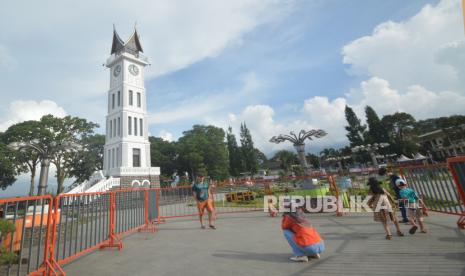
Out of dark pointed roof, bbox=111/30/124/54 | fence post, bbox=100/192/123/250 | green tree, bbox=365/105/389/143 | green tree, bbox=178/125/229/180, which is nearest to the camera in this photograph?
fence post, bbox=100/192/123/250

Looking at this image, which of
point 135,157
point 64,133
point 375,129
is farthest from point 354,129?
point 64,133

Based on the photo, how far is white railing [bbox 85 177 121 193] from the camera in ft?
77.6

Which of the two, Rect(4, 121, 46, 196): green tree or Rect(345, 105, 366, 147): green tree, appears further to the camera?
Rect(345, 105, 366, 147): green tree

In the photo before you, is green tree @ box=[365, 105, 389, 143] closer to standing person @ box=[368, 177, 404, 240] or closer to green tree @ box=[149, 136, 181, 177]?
green tree @ box=[149, 136, 181, 177]

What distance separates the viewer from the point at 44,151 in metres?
9.70

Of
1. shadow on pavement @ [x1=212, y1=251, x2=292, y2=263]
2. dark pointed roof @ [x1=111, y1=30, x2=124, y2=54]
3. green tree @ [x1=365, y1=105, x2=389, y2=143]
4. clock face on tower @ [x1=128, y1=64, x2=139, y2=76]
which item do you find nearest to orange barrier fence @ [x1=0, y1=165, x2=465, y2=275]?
shadow on pavement @ [x1=212, y1=251, x2=292, y2=263]

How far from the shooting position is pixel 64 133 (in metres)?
33.9

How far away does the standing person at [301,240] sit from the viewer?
14.2 feet

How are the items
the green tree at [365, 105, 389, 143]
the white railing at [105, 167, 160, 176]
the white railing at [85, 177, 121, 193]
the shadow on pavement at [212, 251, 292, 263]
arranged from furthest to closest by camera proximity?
the green tree at [365, 105, 389, 143]
the white railing at [105, 167, 160, 176]
the white railing at [85, 177, 121, 193]
the shadow on pavement at [212, 251, 292, 263]

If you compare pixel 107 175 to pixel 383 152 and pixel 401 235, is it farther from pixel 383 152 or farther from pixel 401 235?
pixel 383 152

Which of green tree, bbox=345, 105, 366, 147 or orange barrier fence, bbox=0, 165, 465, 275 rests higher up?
green tree, bbox=345, 105, 366, 147

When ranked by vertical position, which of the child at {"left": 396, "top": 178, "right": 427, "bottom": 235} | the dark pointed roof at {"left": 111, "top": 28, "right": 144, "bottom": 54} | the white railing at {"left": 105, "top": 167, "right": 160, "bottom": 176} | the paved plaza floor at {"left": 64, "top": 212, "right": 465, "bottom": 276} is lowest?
the paved plaza floor at {"left": 64, "top": 212, "right": 465, "bottom": 276}

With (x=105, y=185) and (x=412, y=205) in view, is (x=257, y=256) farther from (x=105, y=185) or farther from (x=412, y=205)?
(x=105, y=185)

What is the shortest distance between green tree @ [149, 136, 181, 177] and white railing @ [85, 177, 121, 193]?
19162 millimetres
